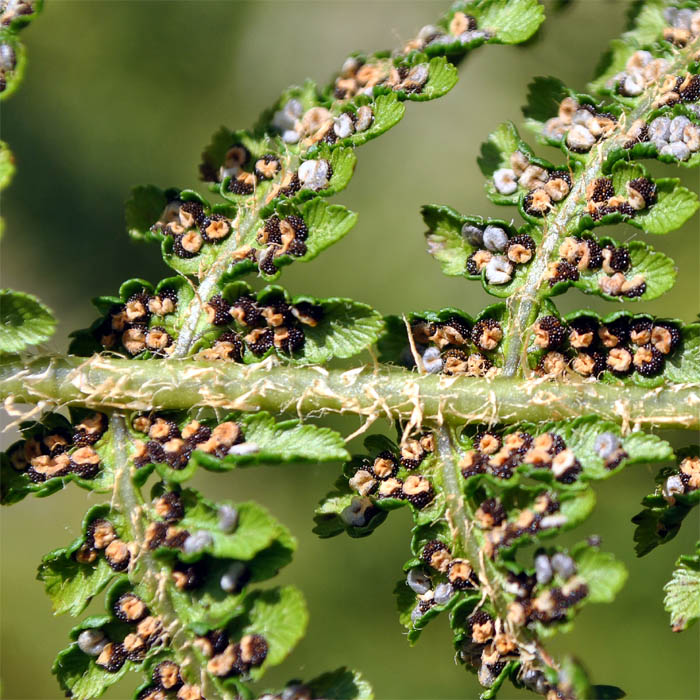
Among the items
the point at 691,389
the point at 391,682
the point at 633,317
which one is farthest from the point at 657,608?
the point at 633,317

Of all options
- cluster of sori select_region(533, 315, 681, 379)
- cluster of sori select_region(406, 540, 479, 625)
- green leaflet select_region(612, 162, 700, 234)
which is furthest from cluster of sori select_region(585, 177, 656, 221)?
cluster of sori select_region(406, 540, 479, 625)

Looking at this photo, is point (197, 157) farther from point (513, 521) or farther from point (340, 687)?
point (340, 687)

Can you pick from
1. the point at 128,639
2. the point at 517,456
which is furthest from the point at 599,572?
the point at 128,639

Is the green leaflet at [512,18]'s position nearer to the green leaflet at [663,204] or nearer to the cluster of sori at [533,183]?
the cluster of sori at [533,183]

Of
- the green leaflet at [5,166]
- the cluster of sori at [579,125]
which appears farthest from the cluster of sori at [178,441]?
the cluster of sori at [579,125]

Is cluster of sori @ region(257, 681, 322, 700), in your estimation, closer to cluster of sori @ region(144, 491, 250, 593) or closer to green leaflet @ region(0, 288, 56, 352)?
cluster of sori @ region(144, 491, 250, 593)

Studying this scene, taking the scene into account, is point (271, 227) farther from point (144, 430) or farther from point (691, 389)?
point (691, 389)
